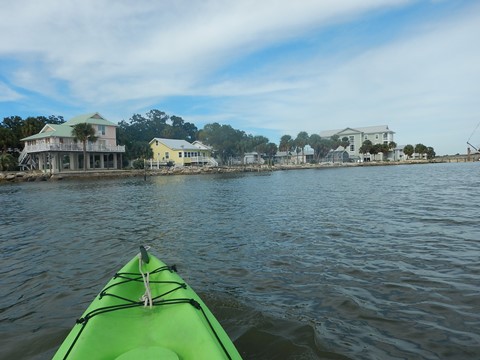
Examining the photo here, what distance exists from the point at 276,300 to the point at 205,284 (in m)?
1.57

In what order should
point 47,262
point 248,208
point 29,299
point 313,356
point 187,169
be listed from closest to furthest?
point 313,356
point 29,299
point 47,262
point 248,208
point 187,169

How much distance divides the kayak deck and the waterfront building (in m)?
50.5

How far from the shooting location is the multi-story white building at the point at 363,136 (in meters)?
109

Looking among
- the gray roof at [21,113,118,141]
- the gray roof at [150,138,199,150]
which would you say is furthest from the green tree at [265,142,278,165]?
the gray roof at [21,113,118,141]

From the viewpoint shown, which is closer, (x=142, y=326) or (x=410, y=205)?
(x=142, y=326)

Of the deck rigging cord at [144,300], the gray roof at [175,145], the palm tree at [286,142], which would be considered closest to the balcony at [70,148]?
the gray roof at [175,145]

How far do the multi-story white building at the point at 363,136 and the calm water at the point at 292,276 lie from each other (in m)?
101

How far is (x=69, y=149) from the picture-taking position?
49719mm

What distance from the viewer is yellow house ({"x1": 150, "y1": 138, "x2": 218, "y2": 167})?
70.8 m

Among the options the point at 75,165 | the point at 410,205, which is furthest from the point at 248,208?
the point at 75,165

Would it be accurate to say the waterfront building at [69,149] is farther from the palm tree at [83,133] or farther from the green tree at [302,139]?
the green tree at [302,139]

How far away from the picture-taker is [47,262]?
27.9 ft

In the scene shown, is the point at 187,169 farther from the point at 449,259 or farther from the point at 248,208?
the point at 449,259

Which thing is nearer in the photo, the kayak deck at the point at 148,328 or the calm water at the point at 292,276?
the kayak deck at the point at 148,328
